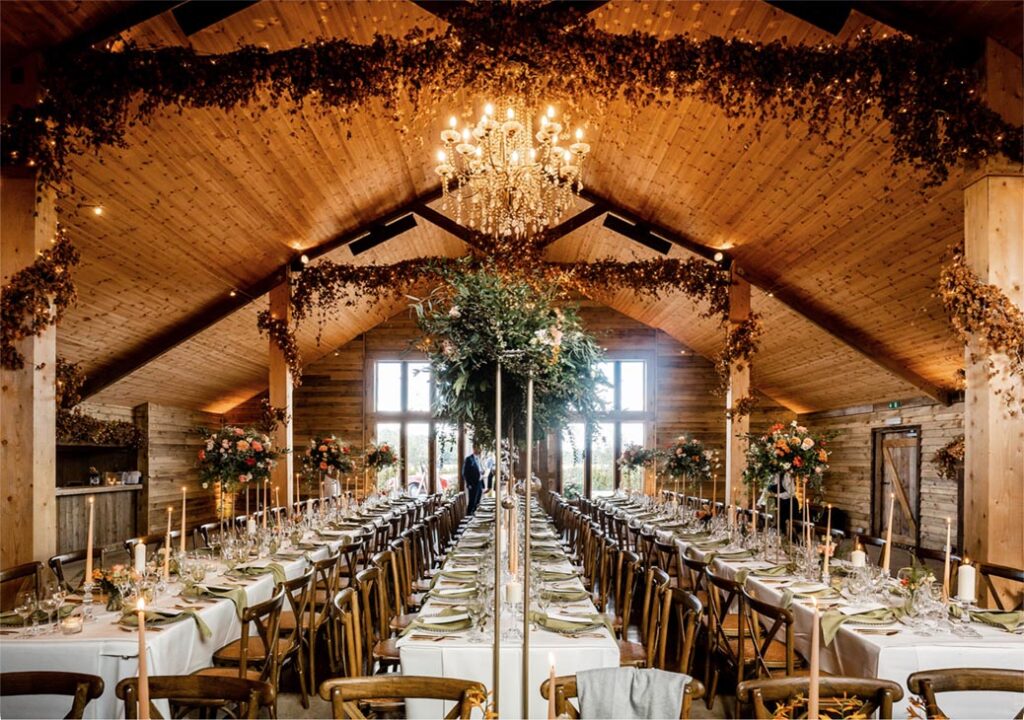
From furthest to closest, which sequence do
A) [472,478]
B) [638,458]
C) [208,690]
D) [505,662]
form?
[472,478], [638,458], [505,662], [208,690]

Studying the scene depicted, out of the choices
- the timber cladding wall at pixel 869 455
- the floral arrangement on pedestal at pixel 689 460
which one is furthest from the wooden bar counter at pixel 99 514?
the timber cladding wall at pixel 869 455

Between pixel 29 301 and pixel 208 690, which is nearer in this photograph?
pixel 208 690

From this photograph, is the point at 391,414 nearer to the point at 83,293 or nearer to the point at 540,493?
the point at 540,493

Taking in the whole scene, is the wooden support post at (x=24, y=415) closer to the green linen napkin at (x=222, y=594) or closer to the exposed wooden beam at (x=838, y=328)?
the green linen napkin at (x=222, y=594)

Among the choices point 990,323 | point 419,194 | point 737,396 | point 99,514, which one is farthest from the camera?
point 419,194

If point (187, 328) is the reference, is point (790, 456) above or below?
below

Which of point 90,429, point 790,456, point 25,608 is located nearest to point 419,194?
point 90,429

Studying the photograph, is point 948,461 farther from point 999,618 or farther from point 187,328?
point 187,328

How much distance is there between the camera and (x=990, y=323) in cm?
524

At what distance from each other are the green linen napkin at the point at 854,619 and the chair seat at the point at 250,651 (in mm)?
3043

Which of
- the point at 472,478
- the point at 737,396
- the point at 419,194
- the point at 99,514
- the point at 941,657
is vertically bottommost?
the point at 99,514

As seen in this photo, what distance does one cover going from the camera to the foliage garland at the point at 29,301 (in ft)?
17.4

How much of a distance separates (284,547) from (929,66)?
641cm

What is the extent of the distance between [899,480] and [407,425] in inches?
391
